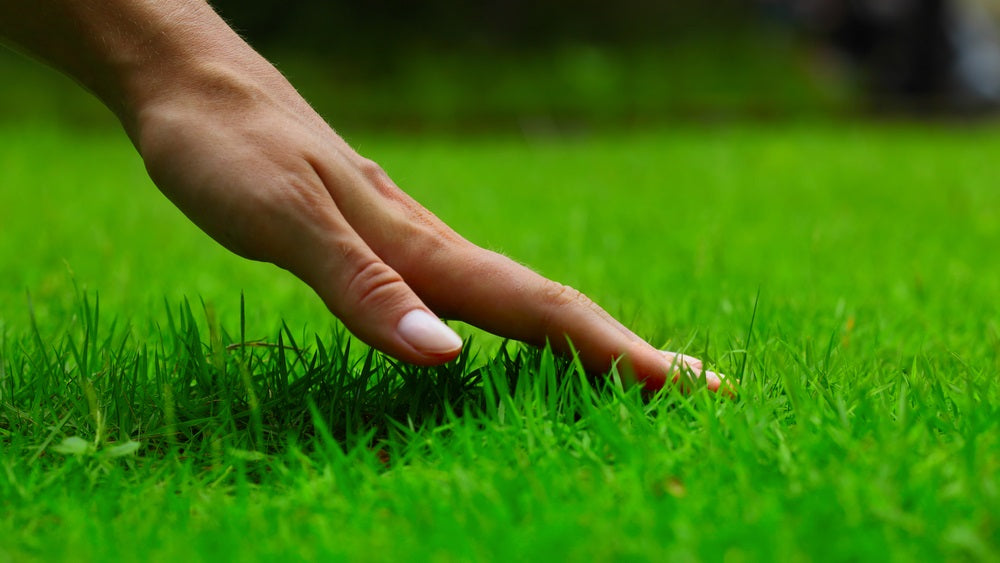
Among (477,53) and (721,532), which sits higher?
(477,53)

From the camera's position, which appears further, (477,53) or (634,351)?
(477,53)

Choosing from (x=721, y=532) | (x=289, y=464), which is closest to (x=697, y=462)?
(x=721, y=532)

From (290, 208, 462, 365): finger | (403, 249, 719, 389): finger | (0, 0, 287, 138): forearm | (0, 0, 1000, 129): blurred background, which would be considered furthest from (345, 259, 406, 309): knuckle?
(0, 0, 1000, 129): blurred background

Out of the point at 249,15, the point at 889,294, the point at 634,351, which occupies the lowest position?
the point at 889,294

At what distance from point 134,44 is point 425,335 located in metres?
0.74

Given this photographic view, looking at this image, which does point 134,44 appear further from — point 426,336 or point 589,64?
point 589,64

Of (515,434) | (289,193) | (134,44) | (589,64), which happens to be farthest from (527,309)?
(589,64)

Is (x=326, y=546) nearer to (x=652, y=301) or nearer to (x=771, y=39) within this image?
(x=652, y=301)

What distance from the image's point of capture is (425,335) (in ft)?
4.88

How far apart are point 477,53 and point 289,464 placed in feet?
43.0

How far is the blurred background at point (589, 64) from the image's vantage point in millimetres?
12508

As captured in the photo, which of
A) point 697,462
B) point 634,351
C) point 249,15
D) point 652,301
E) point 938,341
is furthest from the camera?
point 249,15

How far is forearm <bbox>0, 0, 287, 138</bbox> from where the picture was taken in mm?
1651

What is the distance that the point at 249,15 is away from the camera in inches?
528
